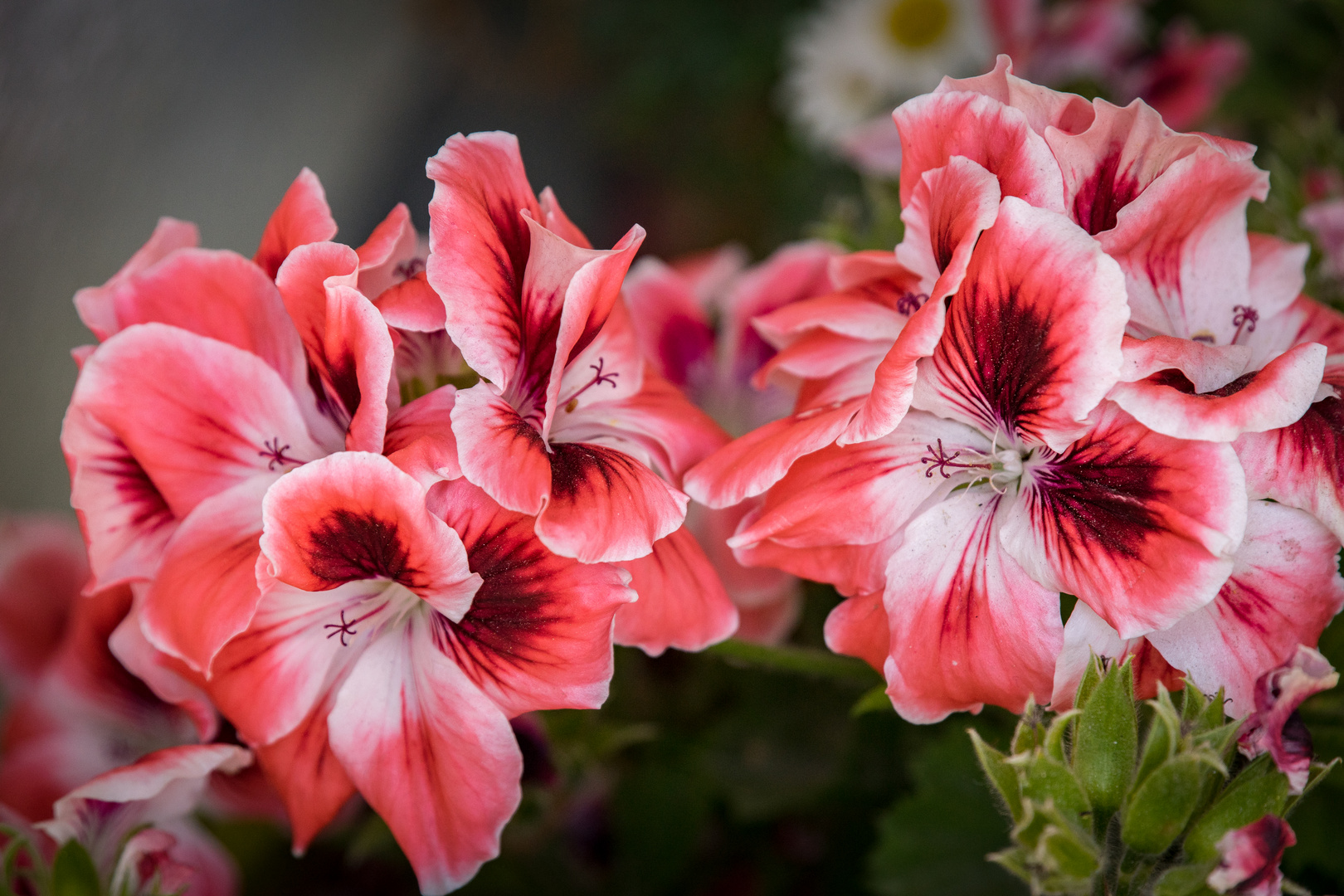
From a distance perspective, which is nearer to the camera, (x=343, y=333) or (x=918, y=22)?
(x=343, y=333)

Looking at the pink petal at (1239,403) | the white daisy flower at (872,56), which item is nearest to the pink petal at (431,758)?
the pink petal at (1239,403)

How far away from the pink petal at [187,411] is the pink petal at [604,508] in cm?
15

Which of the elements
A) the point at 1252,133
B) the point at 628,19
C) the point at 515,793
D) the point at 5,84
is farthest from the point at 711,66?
the point at 515,793

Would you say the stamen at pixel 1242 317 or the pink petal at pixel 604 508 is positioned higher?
the stamen at pixel 1242 317

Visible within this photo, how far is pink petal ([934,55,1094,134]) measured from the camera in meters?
0.49

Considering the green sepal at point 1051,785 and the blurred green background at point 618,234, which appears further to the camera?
the blurred green background at point 618,234

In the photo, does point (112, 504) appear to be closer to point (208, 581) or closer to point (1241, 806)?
point (208, 581)

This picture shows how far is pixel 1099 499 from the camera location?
0.48 meters

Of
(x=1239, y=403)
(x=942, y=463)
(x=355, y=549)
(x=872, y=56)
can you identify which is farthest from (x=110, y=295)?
(x=872, y=56)

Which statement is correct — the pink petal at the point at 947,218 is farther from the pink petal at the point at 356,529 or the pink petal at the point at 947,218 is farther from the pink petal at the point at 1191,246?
the pink petal at the point at 356,529

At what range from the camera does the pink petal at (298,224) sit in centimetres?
52

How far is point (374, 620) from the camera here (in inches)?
21.9

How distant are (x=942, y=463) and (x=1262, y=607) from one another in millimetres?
150

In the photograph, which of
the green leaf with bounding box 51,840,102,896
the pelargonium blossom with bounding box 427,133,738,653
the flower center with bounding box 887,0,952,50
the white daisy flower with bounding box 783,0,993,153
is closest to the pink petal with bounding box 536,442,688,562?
the pelargonium blossom with bounding box 427,133,738,653
